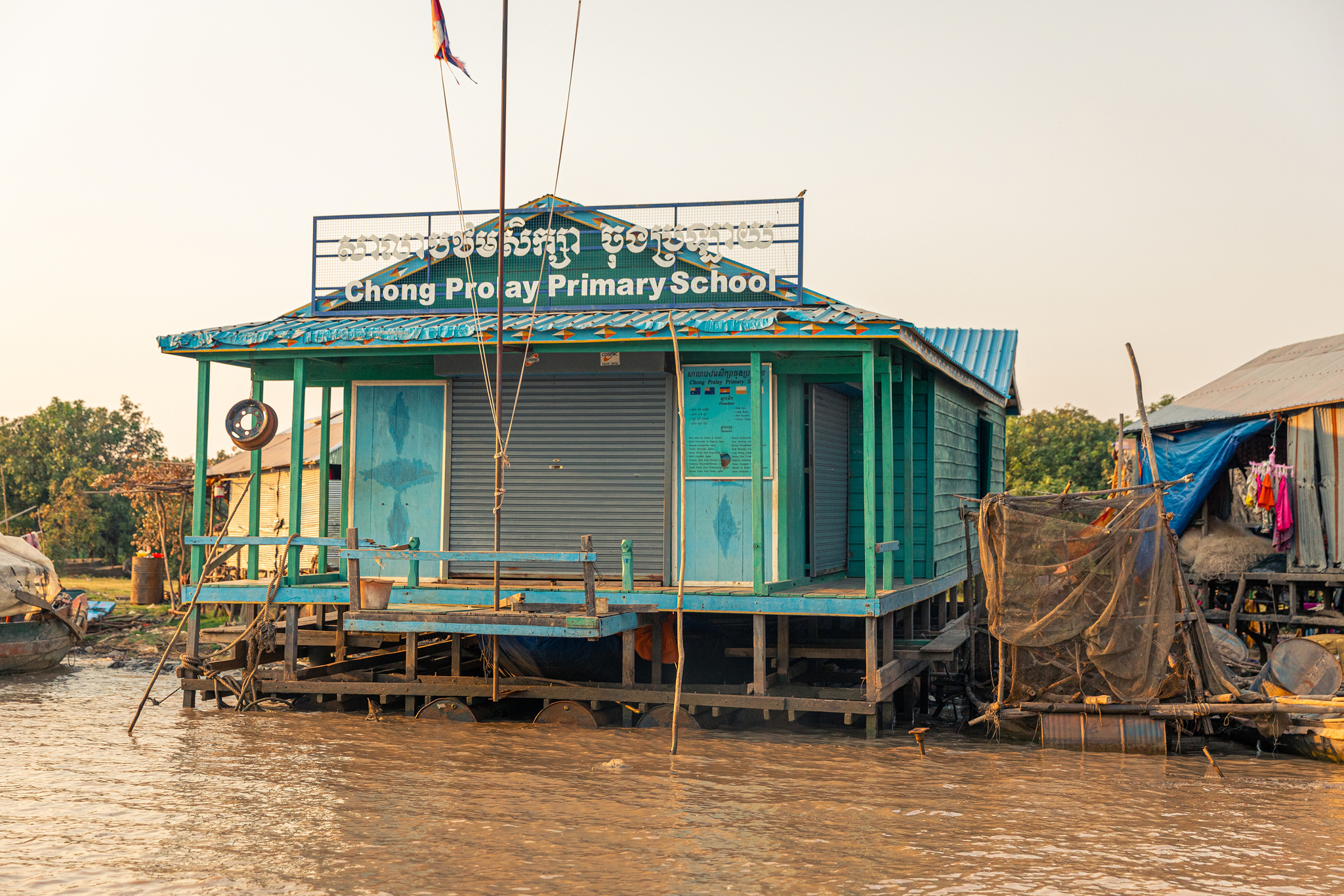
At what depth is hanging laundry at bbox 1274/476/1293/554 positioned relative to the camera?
52.9 ft

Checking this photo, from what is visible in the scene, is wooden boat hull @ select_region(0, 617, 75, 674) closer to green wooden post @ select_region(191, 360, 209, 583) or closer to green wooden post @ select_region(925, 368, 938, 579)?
green wooden post @ select_region(191, 360, 209, 583)

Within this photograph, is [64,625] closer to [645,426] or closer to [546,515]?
[546,515]

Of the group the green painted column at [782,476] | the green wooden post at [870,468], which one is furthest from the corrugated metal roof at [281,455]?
the green wooden post at [870,468]

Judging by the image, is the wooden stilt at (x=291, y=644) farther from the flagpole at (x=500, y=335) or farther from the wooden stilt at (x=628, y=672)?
the wooden stilt at (x=628, y=672)

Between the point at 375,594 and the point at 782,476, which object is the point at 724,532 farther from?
the point at 375,594

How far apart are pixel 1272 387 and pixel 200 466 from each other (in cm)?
1640

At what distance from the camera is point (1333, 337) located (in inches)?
819

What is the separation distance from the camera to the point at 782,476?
12.2 m

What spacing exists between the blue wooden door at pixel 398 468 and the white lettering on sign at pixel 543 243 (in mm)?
1644

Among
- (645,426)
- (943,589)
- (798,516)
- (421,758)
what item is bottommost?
(421,758)

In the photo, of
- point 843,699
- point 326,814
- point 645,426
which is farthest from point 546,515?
point 326,814

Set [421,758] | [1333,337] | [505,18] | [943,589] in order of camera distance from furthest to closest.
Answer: [1333,337]
[943,589]
[505,18]
[421,758]

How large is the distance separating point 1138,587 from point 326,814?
7595 mm

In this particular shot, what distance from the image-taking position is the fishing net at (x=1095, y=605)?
416 inches
